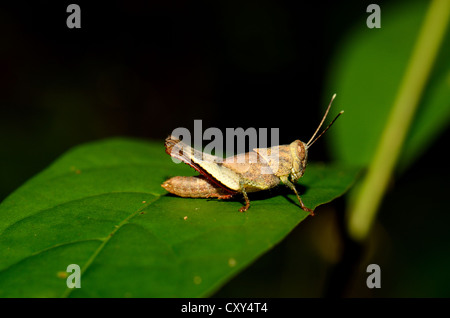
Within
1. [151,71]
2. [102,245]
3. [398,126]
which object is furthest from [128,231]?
[151,71]

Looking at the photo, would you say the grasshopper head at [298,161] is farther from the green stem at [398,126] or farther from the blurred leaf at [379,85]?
the blurred leaf at [379,85]

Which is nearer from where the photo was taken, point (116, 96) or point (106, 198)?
point (106, 198)

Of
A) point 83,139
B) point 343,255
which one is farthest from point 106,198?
point 83,139

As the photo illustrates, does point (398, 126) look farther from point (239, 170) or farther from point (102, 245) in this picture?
point (102, 245)

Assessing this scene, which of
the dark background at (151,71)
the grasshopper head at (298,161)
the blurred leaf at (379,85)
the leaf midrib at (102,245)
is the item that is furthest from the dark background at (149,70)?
the leaf midrib at (102,245)

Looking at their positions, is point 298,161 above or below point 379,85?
below

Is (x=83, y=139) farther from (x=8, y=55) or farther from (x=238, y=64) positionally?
(x=238, y=64)
